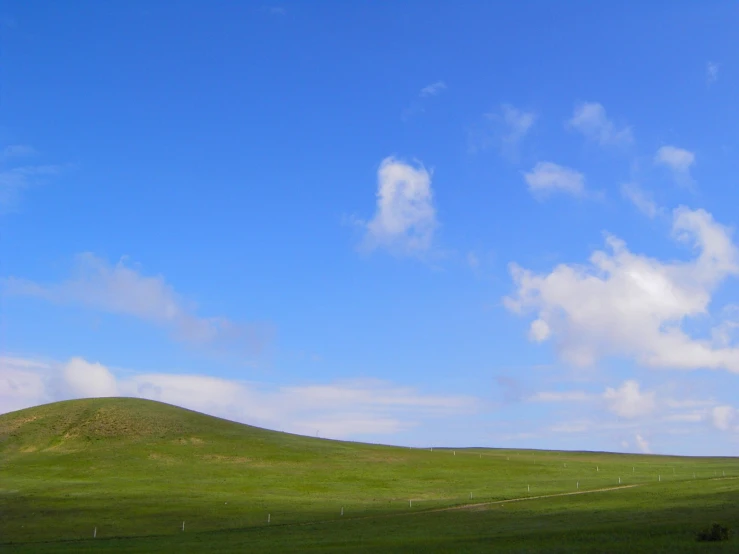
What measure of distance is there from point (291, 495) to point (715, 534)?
1977 inches

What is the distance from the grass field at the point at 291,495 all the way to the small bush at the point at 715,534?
0.62 metres

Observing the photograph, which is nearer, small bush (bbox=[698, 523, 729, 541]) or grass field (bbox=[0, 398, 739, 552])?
small bush (bbox=[698, 523, 729, 541])

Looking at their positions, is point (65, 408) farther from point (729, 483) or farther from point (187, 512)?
point (729, 483)

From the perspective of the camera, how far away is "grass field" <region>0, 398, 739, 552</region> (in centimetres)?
4000

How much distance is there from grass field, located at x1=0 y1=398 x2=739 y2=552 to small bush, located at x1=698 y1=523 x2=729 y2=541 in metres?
0.62

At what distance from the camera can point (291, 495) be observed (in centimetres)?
7338

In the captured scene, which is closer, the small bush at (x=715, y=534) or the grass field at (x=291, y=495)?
the small bush at (x=715, y=534)

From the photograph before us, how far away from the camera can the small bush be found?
30.9 metres

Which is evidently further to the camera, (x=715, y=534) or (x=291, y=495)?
(x=291, y=495)

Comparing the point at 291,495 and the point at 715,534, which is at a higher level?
the point at 291,495

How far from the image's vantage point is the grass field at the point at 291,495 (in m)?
40.0

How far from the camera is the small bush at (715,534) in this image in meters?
30.9

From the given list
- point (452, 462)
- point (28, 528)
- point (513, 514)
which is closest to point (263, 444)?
point (452, 462)

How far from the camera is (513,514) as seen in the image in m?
51.3
